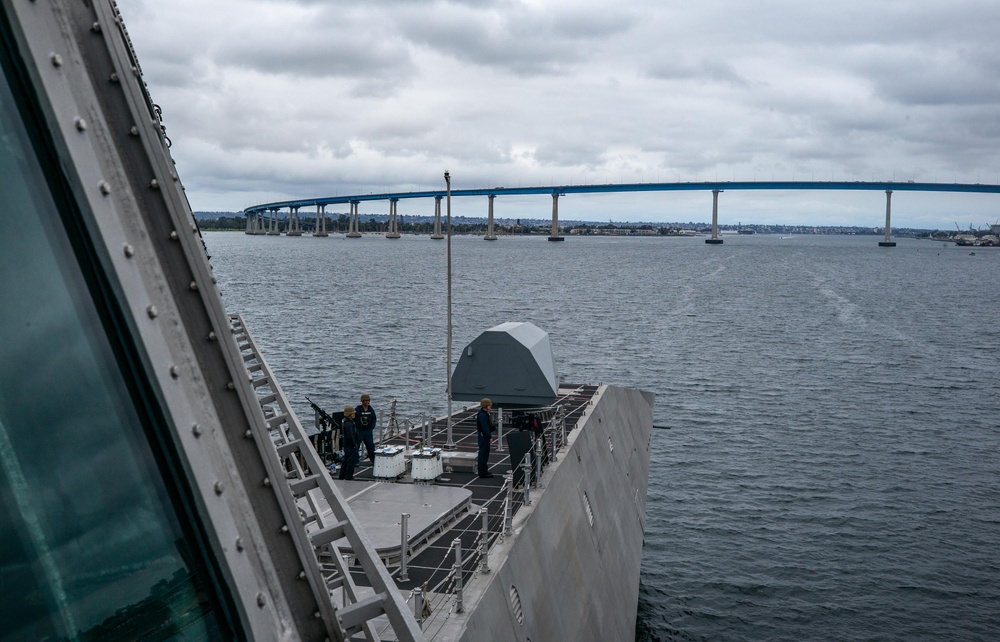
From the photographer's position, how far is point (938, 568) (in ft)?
89.1

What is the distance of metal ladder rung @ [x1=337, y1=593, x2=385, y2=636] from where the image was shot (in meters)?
4.73

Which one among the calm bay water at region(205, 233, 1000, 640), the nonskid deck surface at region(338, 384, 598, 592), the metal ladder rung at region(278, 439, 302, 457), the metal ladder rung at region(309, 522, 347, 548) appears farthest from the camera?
the calm bay water at region(205, 233, 1000, 640)

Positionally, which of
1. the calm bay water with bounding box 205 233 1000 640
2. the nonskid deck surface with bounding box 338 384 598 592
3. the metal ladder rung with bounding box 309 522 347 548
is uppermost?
the metal ladder rung with bounding box 309 522 347 548

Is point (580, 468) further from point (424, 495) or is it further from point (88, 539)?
point (88, 539)

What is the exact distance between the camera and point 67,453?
3680 millimetres

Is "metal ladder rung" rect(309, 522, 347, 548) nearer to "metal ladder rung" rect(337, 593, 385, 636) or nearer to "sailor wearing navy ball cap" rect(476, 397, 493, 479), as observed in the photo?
"metal ladder rung" rect(337, 593, 385, 636)

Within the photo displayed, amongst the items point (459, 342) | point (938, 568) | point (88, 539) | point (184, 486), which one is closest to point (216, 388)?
point (184, 486)

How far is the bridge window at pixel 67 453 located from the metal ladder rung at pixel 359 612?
804mm

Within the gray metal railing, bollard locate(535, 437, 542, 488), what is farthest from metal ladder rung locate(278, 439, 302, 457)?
bollard locate(535, 437, 542, 488)

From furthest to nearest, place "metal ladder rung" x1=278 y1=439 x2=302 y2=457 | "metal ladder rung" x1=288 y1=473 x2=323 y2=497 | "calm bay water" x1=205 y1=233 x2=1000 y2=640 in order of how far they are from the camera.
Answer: "calm bay water" x1=205 y1=233 x2=1000 y2=640 < "metal ladder rung" x1=278 y1=439 x2=302 y2=457 < "metal ladder rung" x1=288 y1=473 x2=323 y2=497

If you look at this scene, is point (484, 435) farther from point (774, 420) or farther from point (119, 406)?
point (774, 420)

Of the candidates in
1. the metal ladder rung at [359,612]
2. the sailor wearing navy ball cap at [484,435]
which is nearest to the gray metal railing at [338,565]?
the metal ladder rung at [359,612]

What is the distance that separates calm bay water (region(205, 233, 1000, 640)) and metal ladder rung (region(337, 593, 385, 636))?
20130 millimetres

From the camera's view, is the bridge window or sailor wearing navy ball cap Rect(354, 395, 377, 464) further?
sailor wearing navy ball cap Rect(354, 395, 377, 464)
